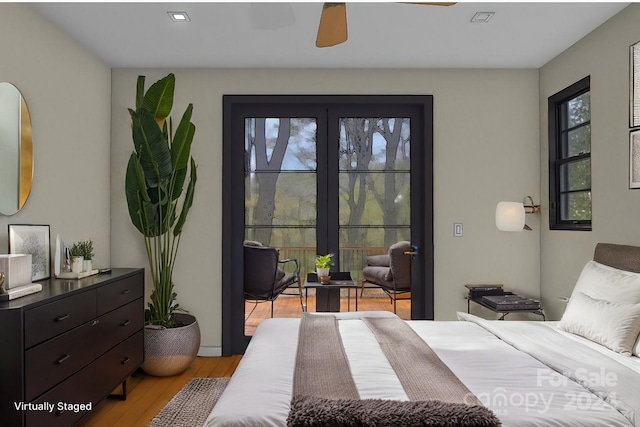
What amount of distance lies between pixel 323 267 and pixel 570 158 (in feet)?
7.32

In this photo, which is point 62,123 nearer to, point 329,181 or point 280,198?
point 280,198

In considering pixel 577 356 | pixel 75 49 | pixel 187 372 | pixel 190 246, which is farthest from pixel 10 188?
pixel 577 356

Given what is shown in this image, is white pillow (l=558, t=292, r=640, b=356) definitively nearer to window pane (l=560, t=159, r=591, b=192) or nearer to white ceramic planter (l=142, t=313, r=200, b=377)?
window pane (l=560, t=159, r=591, b=192)

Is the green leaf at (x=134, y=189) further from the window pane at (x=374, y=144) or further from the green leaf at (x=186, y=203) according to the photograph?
the window pane at (x=374, y=144)

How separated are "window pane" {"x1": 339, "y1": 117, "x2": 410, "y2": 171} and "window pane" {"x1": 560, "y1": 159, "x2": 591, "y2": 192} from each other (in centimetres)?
132

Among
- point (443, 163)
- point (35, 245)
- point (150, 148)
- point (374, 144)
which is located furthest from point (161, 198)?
point (443, 163)

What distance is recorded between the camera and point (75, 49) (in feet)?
12.1

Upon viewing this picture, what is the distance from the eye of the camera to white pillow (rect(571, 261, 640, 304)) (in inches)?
100

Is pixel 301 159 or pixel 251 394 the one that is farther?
pixel 301 159

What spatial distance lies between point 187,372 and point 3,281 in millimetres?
1902

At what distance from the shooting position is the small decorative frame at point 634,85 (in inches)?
114

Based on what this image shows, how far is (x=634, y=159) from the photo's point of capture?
2.95 m

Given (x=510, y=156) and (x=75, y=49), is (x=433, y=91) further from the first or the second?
(x=75, y=49)

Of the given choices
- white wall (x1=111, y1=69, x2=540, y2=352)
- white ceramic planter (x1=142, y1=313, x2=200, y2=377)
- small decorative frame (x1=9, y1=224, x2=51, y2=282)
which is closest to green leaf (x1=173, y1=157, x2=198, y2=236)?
white wall (x1=111, y1=69, x2=540, y2=352)
